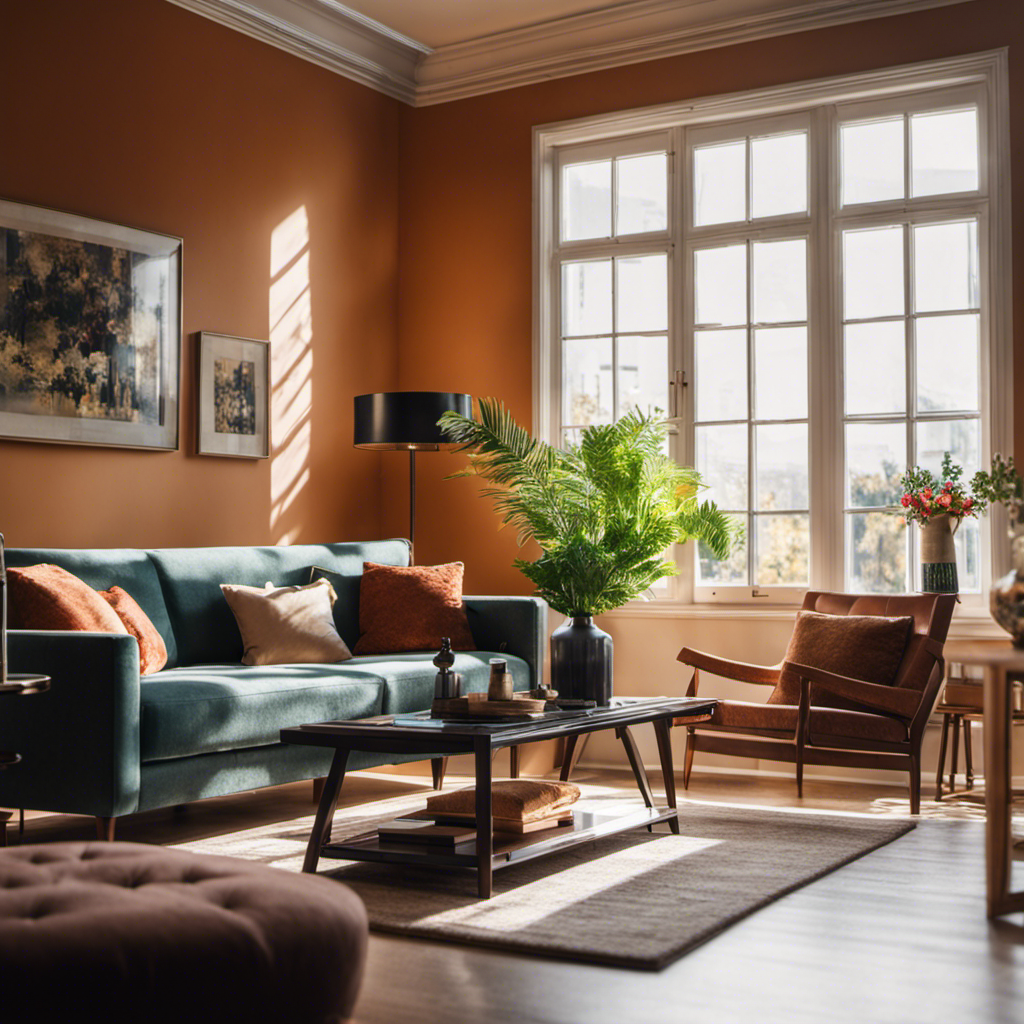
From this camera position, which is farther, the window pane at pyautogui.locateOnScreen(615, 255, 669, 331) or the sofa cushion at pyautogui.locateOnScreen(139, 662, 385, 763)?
the window pane at pyautogui.locateOnScreen(615, 255, 669, 331)

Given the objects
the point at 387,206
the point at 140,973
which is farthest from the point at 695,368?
the point at 140,973

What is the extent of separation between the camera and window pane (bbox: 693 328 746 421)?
20.2ft

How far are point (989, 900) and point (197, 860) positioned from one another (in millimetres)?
1981

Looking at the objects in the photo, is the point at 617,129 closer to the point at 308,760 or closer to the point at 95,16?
the point at 95,16

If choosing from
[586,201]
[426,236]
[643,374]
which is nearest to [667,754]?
[643,374]

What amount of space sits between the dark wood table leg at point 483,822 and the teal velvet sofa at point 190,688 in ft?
3.53

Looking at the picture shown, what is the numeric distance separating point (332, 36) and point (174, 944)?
5512mm

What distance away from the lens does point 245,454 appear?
5.93m

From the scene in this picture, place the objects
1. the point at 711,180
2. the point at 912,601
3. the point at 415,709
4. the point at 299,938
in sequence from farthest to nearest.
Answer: the point at 711,180 → the point at 912,601 → the point at 415,709 → the point at 299,938

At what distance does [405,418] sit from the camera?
236 inches

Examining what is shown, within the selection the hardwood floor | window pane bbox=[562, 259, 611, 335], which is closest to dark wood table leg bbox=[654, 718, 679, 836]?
the hardwood floor

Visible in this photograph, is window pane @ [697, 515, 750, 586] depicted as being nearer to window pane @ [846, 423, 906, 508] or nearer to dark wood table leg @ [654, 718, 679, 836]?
window pane @ [846, 423, 906, 508]

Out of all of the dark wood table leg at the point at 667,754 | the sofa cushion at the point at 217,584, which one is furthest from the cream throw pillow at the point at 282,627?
the dark wood table leg at the point at 667,754

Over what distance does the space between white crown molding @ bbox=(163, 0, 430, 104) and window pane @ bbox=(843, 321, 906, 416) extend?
283cm
